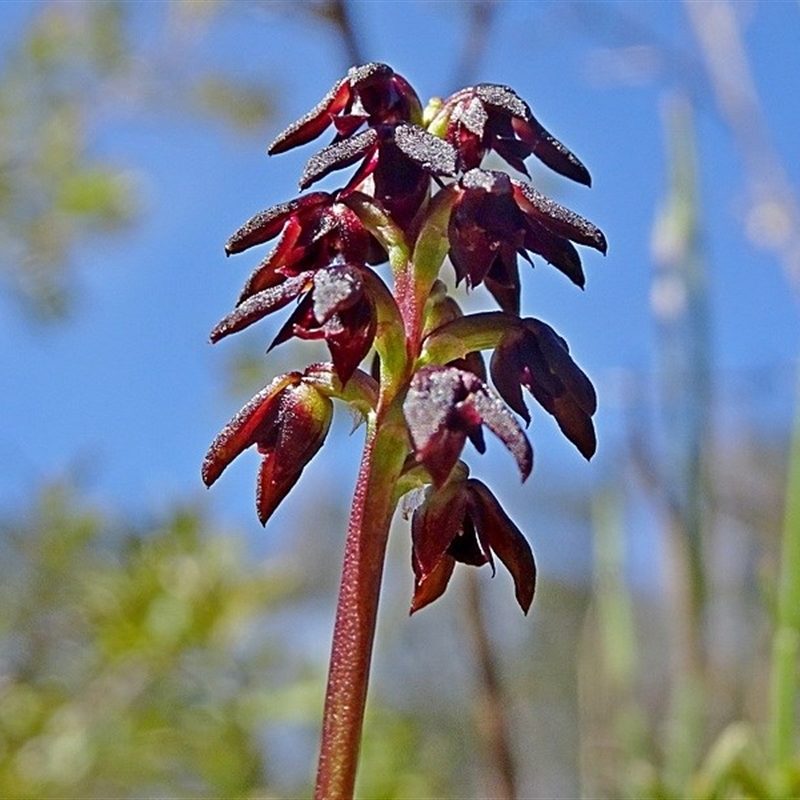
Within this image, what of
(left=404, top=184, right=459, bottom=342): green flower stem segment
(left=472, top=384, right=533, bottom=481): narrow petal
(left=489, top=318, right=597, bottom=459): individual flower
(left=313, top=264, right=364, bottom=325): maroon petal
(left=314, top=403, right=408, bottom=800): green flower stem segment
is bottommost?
(left=314, top=403, right=408, bottom=800): green flower stem segment

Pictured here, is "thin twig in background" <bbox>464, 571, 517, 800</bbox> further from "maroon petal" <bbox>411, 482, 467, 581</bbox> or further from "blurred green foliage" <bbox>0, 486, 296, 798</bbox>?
"maroon petal" <bbox>411, 482, 467, 581</bbox>

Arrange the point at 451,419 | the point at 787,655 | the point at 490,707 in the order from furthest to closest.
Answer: the point at 490,707 → the point at 787,655 → the point at 451,419

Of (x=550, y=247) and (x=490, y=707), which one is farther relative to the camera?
(x=490, y=707)

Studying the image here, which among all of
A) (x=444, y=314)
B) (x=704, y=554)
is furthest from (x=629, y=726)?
(x=444, y=314)

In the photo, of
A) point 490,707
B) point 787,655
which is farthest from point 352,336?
point 490,707

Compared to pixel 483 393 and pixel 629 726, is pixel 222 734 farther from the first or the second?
pixel 483 393

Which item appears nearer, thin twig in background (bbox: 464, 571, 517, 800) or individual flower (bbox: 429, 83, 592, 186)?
individual flower (bbox: 429, 83, 592, 186)

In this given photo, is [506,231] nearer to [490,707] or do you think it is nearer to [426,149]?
[426,149]

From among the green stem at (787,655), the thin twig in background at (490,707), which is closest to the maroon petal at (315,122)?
the green stem at (787,655)

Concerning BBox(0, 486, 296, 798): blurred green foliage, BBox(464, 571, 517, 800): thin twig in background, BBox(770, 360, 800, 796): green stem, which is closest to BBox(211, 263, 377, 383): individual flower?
BBox(770, 360, 800, 796): green stem
